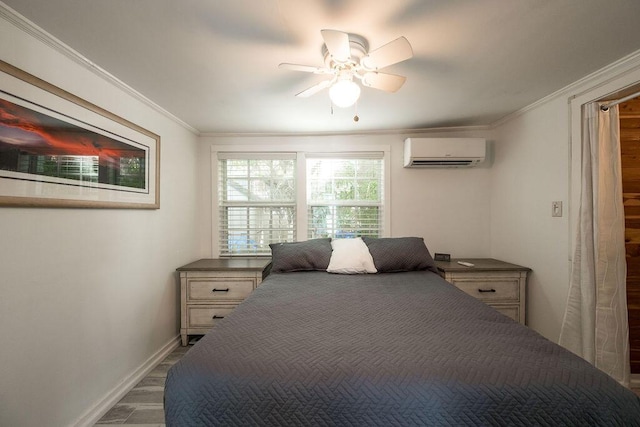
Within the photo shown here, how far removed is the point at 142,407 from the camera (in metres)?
1.81

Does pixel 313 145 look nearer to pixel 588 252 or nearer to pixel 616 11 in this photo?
pixel 616 11

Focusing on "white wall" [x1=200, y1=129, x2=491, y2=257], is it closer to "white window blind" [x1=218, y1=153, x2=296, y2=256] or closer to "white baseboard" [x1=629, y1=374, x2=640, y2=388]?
"white window blind" [x1=218, y1=153, x2=296, y2=256]

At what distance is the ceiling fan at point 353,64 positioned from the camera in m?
1.28

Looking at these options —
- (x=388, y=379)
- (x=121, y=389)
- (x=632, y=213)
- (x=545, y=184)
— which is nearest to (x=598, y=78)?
(x=545, y=184)

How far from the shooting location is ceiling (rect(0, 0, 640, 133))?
1243mm

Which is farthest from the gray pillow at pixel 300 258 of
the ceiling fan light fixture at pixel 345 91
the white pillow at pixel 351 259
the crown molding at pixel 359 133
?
the ceiling fan light fixture at pixel 345 91

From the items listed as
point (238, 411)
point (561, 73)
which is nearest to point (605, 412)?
point (238, 411)

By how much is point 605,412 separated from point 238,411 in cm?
120

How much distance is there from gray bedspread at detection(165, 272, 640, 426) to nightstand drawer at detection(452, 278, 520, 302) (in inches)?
53.7

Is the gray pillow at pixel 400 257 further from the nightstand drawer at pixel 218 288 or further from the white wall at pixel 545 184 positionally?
the nightstand drawer at pixel 218 288

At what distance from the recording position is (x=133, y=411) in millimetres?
1773

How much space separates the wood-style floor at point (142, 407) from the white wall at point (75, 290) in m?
0.13

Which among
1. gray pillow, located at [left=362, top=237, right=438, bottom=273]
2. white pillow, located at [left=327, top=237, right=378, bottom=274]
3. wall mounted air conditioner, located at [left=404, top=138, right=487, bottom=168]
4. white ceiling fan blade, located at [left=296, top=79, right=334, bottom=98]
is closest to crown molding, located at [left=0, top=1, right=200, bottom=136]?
white ceiling fan blade, located at [left=296, top=79, right=334, bottom=98]

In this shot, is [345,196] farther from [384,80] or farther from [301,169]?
[384,80]
